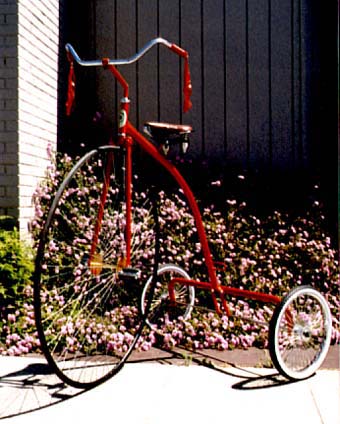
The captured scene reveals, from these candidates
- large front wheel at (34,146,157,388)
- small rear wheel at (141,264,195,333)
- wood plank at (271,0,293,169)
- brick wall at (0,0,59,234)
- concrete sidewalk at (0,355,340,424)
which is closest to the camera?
concrete sidewalk at (0,355,340,424)

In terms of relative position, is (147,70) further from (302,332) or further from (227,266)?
(302,332)

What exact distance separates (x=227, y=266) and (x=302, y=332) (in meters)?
1.38

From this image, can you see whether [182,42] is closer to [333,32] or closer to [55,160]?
[333,32]

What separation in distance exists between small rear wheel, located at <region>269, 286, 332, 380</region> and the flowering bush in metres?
0.33

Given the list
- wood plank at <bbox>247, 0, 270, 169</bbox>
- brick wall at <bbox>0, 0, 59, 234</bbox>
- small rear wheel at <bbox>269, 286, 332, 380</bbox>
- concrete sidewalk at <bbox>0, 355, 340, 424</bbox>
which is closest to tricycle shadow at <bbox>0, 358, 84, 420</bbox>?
concrete sidewalk at <bbox>0, 355, 340, 424</bbox>

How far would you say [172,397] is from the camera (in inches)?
113

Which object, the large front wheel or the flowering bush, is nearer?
the large front wheel

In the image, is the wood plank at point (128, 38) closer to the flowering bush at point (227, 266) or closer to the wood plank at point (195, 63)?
the wood plank at point (195, 63)

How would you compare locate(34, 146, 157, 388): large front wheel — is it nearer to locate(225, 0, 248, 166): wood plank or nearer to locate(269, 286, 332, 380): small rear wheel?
locate(269, 286, 332, 380): small rear wheel

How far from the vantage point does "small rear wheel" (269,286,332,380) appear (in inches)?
123

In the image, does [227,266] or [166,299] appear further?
[227,266]

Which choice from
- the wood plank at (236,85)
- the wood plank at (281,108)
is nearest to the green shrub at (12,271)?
the wood plank at (236,85)

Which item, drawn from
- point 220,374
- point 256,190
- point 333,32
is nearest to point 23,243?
point 220,374

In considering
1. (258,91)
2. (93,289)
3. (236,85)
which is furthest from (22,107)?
(258,91)
